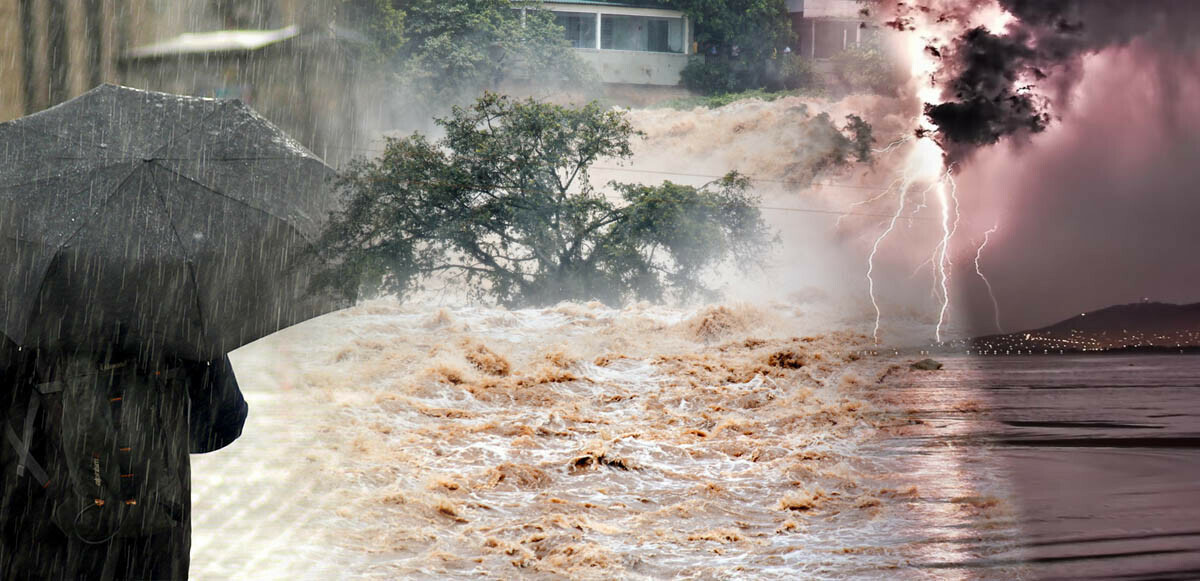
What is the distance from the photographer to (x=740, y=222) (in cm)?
2439

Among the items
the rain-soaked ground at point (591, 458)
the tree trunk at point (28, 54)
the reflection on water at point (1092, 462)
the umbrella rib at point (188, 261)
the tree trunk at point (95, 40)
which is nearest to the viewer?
the umbrella rib at point (188, 261)

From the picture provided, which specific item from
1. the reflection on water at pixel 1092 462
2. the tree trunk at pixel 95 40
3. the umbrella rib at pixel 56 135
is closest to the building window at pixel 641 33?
the reflection on water at pixel 1092 462

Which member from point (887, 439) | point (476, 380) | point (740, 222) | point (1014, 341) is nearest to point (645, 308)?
point (740, 222)

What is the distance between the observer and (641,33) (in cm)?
2867

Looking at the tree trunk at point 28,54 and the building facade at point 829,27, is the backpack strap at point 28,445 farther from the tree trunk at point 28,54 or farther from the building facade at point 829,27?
the building facade at point 829,27

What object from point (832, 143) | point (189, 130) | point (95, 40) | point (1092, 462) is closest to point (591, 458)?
point (1092, 462)

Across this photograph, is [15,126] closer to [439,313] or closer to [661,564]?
[661,564]

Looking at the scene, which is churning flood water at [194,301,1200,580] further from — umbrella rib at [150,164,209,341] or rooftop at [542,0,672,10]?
rooftop at [542,0,672,10]

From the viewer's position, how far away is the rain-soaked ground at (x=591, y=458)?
7.82 m

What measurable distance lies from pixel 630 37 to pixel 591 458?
1712 cm

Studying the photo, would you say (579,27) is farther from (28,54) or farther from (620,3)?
(28,54)

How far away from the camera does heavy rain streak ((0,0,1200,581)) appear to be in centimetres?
220

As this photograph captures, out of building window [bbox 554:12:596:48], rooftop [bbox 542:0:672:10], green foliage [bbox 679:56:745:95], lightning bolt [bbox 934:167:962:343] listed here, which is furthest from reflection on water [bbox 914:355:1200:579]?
building window [bbox 554:12:596:48]

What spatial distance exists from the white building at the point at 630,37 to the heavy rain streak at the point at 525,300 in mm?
109
